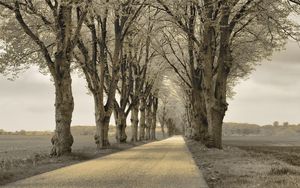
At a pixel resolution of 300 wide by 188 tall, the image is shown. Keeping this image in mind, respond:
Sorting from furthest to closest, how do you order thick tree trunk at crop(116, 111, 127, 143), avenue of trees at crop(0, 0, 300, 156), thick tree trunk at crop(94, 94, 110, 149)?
thick tree trunk at crop(116, 111, 127, 143) < thick tree trunk at crop(94, 94, 110, 149) < avenue of trees at crop(0, 0, 300, 156)

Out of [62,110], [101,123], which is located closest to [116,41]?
[101,123]

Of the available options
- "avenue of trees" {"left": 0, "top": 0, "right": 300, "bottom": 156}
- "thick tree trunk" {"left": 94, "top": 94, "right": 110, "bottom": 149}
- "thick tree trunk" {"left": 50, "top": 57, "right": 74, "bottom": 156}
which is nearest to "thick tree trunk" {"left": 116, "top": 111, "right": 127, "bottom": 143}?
"avenue of trees" {"left": 0, "top": 0, "right": 300, "bottom": 156}

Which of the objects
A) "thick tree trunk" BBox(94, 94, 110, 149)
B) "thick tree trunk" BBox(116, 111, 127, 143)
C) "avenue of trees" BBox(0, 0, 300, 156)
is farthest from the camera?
"thick tree trunk" BBox(116, 111, 127, 143)

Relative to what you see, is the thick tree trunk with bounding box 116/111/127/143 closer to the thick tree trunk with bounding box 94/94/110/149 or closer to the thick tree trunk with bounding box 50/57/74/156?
the thick tree trunk with bounding box 94/94/110/149

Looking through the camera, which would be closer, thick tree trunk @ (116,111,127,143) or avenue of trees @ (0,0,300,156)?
avenue of trees @ (0,0,300,156)

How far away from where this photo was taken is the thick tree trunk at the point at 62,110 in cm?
2384

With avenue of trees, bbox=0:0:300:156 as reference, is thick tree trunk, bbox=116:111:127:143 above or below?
below

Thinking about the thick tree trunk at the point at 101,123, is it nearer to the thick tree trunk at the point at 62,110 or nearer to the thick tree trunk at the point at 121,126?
the thick tree trunk at the point at 62,110

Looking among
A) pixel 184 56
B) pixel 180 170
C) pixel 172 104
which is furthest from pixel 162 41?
pixel 172 104

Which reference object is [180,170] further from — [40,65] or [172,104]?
[172,104]

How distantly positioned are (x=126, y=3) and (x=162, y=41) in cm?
2012

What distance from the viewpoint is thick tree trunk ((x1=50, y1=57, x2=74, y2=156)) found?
2384cm

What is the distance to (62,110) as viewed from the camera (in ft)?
78.5

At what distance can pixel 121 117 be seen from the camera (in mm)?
45000
